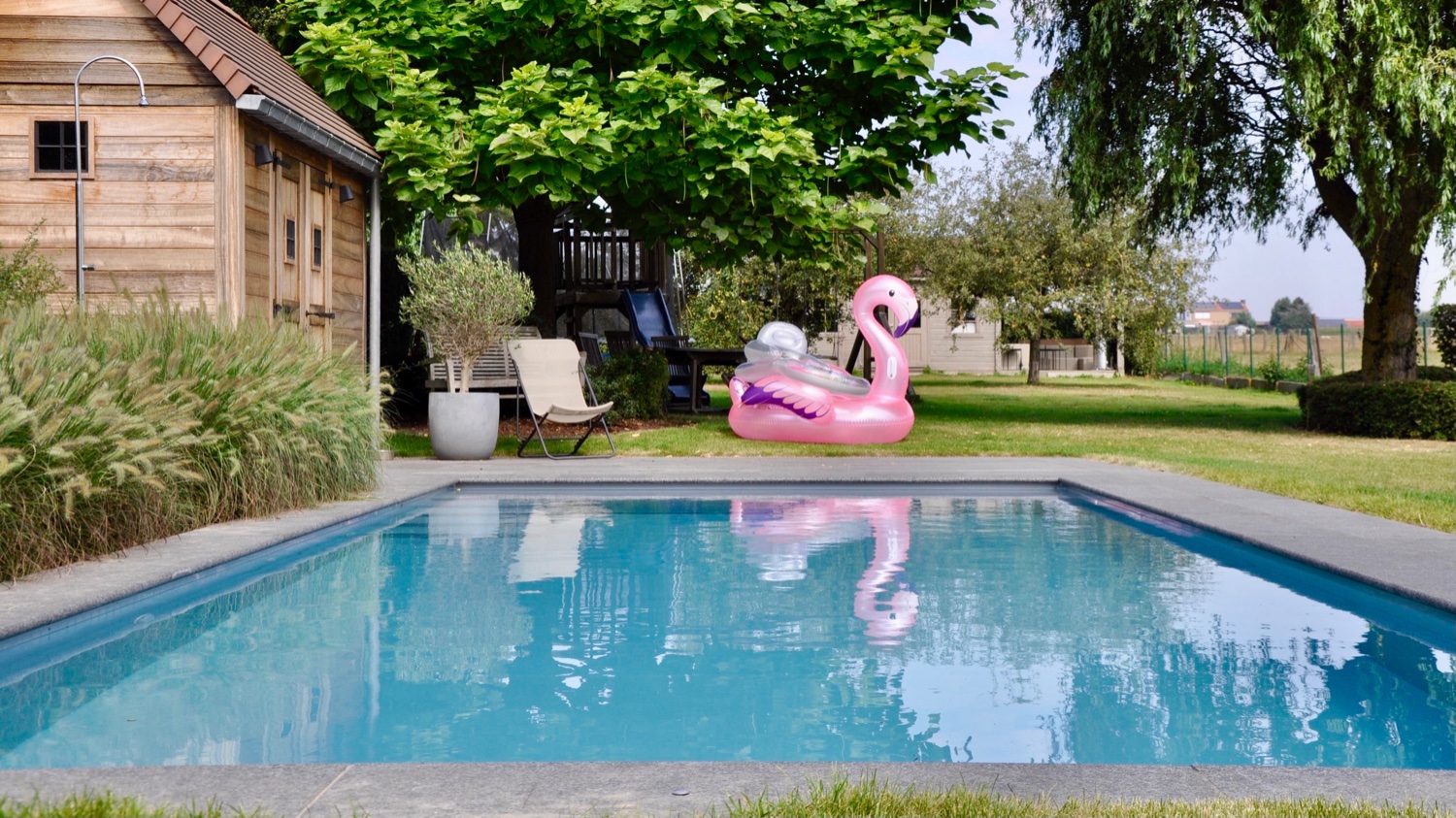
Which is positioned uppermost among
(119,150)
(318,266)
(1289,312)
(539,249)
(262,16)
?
(262,16)

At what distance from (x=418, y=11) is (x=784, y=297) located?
48.1ft

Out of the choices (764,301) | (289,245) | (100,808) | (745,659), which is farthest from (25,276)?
(764,301)

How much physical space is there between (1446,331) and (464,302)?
1574 cm

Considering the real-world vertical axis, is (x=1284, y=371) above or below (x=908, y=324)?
below

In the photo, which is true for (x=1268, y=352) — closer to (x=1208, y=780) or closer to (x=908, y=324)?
(x=908, y=324)

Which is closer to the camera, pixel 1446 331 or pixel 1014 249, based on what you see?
pixel 1446 331

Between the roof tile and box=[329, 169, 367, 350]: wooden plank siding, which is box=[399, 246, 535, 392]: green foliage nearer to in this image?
box=[329, 169, 367, 350]: wooden plank siding

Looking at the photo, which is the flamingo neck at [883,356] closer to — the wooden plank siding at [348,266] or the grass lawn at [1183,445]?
the grass lawn at [1183,445]

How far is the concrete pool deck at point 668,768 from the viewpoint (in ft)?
9.46

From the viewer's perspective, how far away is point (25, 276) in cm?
930

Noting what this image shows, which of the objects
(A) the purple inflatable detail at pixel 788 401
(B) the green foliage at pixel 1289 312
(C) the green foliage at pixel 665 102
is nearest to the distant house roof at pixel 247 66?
(C) the green foliage at pixel 665 102

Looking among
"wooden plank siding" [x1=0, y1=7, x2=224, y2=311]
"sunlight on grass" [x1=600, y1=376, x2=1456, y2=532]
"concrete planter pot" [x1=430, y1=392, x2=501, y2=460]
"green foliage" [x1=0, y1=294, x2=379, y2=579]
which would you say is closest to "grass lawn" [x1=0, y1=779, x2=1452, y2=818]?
"green foliage" [x1=0, y1=294, x2=379, y2=579]

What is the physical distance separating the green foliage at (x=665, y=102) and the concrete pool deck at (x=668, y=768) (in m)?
4.38

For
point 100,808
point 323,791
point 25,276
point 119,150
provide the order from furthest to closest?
1. point 119,150
2. point 25,276
3. point 323,791
4. point 100,808
